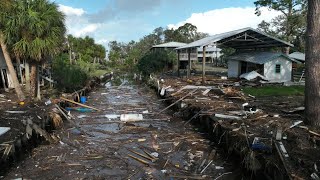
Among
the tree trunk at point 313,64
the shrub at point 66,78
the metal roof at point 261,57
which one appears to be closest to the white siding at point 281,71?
the metal roof at point 261,57

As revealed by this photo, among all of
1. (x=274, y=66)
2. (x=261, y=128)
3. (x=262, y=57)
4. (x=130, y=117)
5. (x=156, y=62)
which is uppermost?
(x=262, y=57)

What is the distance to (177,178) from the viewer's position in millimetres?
9180

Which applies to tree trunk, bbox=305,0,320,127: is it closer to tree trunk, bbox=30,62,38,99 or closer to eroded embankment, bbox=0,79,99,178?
eroded embankment, bbox=0,79,99,178

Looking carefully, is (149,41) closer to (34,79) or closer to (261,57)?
(261,57)

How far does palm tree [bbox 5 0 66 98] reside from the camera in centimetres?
1552

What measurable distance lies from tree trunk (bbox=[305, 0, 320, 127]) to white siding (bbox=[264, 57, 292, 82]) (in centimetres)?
1632

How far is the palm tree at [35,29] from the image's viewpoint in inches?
611

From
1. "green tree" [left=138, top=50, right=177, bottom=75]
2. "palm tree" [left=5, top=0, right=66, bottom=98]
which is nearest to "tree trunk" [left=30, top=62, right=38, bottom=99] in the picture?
"palm tree" [left=5, top=0, right=66, bottom=98]

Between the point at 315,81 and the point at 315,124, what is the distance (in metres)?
1.34

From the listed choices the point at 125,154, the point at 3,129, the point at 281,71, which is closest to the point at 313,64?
the point at 125,154

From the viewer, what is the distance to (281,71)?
85.8 feet

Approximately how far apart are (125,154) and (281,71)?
1893 centimetres

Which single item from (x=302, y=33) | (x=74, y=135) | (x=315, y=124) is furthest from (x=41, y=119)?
(x=302, y=33)

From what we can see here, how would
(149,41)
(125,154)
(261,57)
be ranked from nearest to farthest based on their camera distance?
(125,154), (261,57), (149,41)
